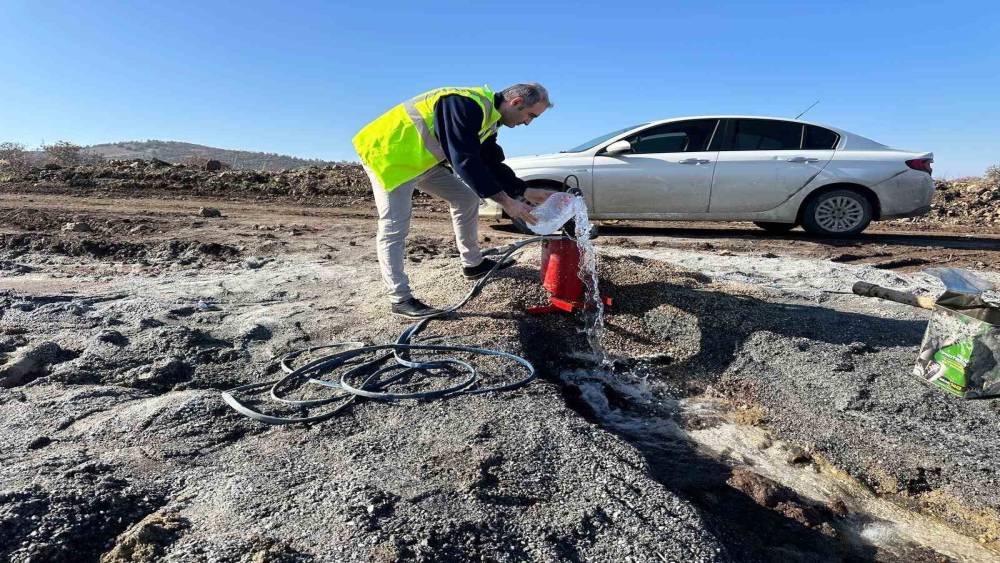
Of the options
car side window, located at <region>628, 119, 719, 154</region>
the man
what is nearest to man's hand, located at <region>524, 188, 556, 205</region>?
the man

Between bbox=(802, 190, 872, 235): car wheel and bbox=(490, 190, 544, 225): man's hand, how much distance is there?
16.8ft

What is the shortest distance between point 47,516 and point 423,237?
5837 mm

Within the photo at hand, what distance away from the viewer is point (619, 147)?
735cm

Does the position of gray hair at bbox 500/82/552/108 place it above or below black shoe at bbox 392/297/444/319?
above

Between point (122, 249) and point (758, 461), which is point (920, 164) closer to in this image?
point (758, 461)

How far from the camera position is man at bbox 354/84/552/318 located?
359cm

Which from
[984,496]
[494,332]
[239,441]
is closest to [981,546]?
[984,496]

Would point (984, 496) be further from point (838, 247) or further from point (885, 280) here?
point (838, 247)

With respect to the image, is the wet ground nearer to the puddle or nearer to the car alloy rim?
the puddle

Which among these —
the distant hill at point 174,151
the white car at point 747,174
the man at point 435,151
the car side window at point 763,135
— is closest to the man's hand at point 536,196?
the man at point 435,151

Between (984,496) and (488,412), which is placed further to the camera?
(488,412)

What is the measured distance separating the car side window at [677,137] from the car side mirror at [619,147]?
0.18 meters

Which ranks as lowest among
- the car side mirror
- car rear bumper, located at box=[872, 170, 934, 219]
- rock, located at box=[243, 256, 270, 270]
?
rock, located at box=[243, 256, 270, 270]

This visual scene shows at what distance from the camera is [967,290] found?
3.02 metres
